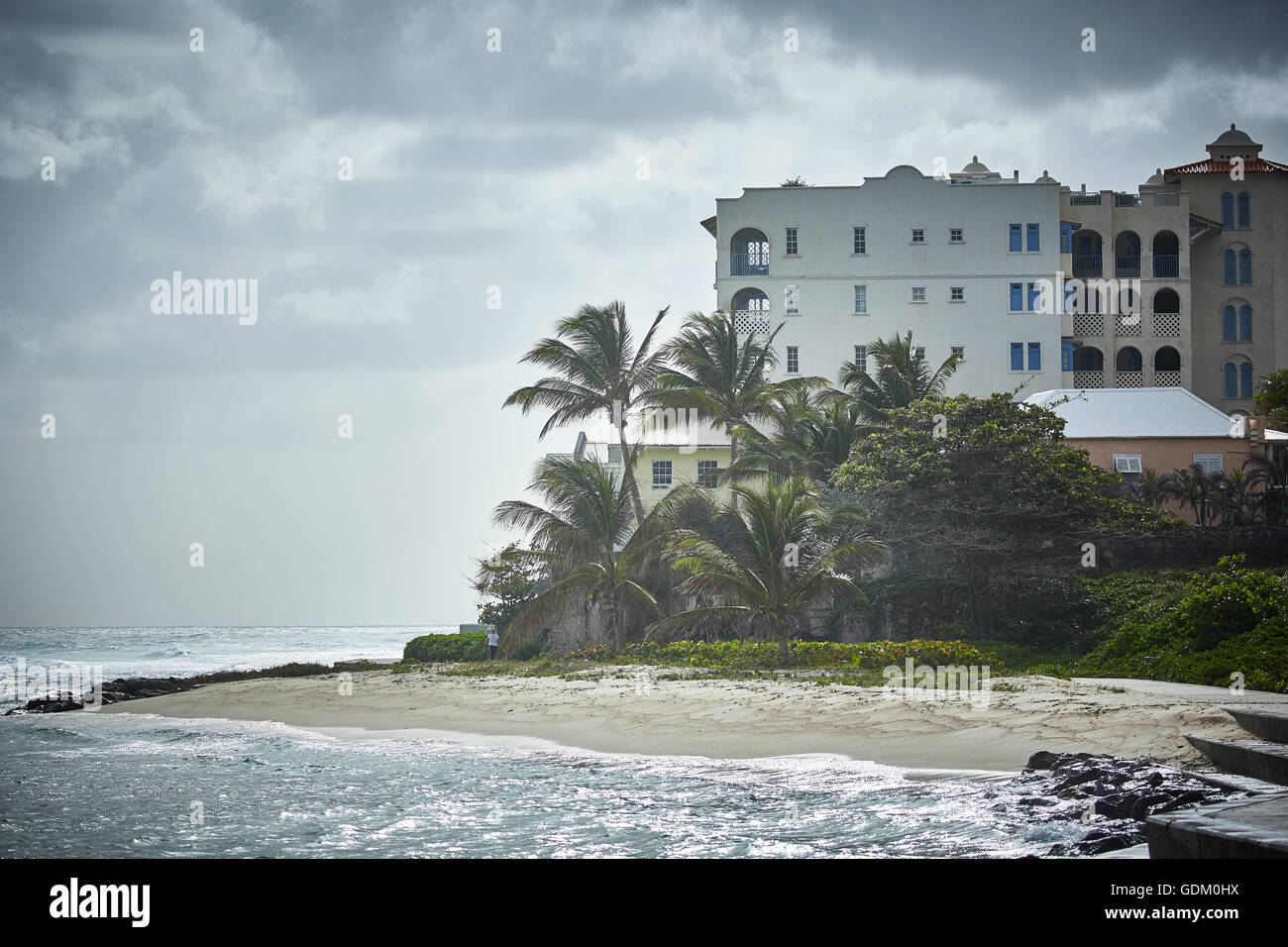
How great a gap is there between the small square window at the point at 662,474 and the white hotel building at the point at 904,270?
30.8 ft

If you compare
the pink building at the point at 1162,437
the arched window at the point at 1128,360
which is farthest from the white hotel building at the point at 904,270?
the pink building at the point at 1162,437

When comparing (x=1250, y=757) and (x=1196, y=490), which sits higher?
(x=1196, y=490)

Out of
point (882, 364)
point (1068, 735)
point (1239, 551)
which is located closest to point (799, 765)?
point (1068, 735)

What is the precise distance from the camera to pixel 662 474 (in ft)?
139

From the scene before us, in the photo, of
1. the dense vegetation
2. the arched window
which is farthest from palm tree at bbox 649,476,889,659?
the arched window

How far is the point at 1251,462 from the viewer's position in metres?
35.5

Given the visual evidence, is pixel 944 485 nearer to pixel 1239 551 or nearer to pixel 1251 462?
pixel 1239 551

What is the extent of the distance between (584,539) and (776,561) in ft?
22.7

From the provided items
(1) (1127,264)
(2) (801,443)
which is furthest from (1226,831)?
(1) (1127,264)

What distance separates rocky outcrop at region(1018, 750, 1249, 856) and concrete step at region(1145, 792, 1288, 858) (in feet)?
4.41

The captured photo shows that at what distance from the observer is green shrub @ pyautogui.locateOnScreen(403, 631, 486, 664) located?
3553 cm

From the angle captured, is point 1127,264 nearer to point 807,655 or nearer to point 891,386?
point 891,386

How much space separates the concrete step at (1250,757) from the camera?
10.5 m

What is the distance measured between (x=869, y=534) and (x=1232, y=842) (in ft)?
77.2
